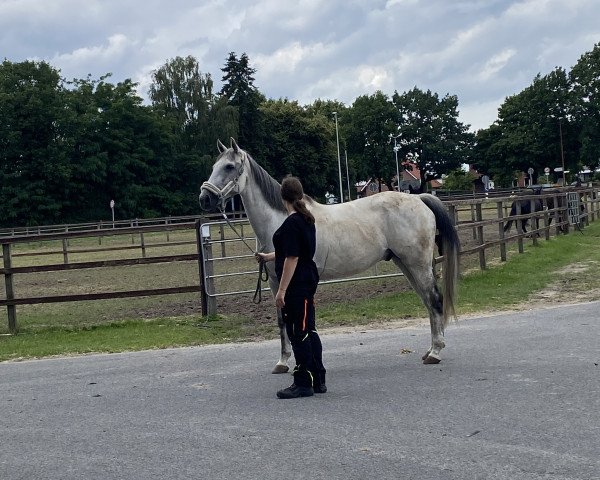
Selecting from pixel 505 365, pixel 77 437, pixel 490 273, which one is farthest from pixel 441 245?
pixel 490 273

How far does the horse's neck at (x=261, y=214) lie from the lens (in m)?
7.11

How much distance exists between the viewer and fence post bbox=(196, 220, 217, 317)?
1104 cm

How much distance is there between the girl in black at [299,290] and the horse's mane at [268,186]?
1303 mm

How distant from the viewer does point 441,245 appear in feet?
25.2

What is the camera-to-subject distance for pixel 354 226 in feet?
23.0

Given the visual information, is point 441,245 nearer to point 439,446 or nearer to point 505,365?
point 505,365

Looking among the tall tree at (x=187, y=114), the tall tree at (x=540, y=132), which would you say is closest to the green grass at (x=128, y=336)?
the tall tree at (x=187, y=114)

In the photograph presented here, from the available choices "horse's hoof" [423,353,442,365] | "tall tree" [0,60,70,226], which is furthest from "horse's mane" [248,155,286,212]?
"tall tree" [0,60,70,226]

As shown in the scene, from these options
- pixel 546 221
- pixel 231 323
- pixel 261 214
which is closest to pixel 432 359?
pixel 261 214

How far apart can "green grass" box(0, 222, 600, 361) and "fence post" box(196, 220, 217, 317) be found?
0.26m

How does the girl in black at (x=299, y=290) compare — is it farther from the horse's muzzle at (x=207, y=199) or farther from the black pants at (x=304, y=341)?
the horse's muzzle at (x=207, y=199)

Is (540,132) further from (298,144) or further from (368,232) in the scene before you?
(368,232)

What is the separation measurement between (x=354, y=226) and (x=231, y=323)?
13.2 ft

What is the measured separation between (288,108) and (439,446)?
68172mm
